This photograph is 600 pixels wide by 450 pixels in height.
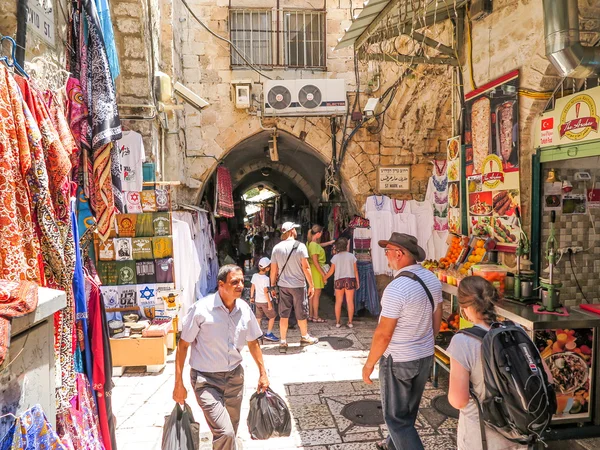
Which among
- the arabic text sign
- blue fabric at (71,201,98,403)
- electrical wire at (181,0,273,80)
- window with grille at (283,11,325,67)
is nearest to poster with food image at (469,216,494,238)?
the arabic text sign

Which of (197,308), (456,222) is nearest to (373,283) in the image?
(456,222)

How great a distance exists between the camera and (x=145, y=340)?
5.38 meters

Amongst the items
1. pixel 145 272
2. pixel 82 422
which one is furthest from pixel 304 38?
pixel 82 422

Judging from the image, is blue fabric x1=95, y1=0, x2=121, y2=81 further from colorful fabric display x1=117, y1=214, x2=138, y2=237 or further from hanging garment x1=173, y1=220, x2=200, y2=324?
hanging garment x1=173, y1=220, x2=200, y2=324

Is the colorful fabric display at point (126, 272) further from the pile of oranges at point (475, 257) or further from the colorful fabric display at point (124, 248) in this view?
the pile of oranges at point (475, 257)

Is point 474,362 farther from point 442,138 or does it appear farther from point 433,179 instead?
point 442,138

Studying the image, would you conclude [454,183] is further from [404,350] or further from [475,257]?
[404,350]

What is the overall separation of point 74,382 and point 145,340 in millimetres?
2845

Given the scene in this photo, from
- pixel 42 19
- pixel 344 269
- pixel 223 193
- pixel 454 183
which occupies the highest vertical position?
pixel 42 19

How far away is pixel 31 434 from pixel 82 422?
4.02 feet

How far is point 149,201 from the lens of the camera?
617 centimetres

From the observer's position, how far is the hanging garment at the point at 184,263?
6805mm

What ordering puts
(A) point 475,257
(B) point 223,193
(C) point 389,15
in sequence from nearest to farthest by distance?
(A) point 475,257 → (C) point 389,15 → (B) point 223,193

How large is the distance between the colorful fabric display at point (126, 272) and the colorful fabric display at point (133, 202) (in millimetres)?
729
